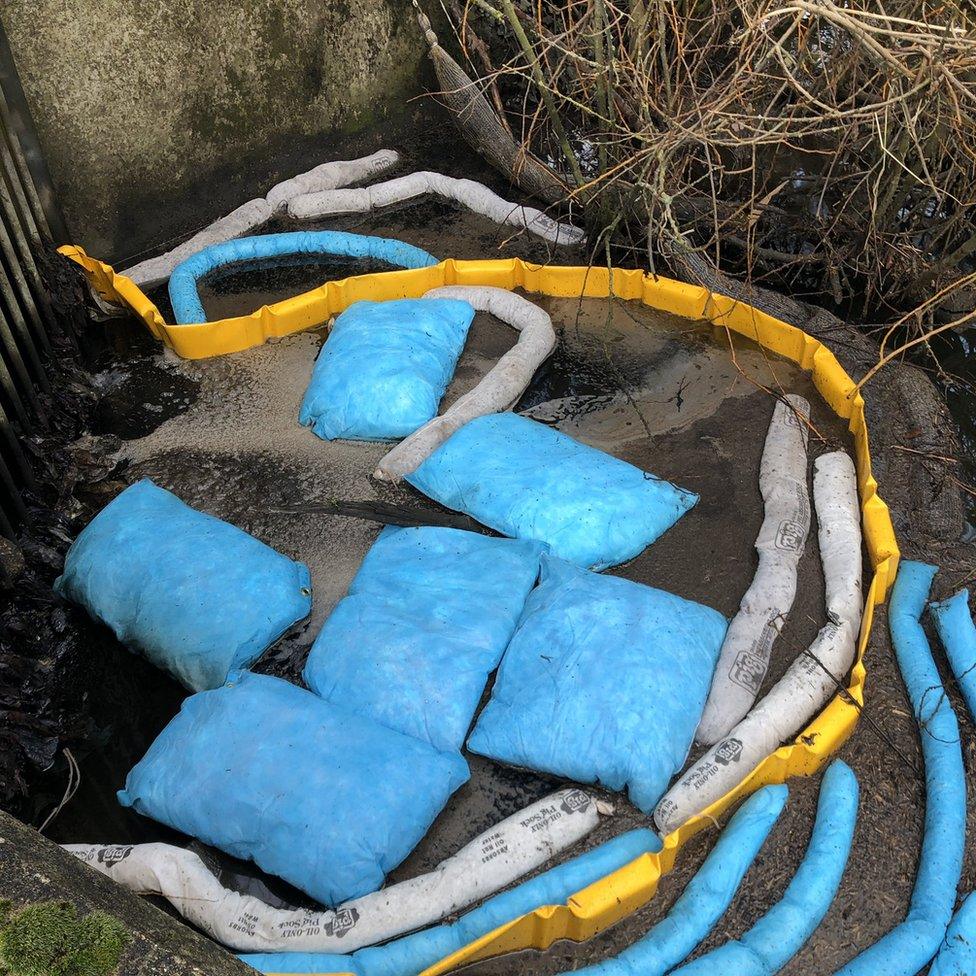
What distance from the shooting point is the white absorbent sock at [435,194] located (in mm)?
5918

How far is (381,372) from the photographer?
4.39 m

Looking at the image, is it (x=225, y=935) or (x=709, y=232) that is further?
(x=709, y=232)

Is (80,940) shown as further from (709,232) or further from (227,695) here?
(709,232)

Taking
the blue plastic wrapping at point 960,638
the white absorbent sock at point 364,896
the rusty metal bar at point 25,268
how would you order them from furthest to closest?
the rusty metal bar at point 25,268, the blue plastic wrapping at point 960,638, the white absorbent sock at point 364,896

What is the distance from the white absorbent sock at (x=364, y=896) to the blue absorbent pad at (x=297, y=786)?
95mm

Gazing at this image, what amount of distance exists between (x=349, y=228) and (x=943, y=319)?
381cm

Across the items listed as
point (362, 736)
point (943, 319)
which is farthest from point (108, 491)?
point (943, 319)

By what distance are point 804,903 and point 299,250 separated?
14.9 ft

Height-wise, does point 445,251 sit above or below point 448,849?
above

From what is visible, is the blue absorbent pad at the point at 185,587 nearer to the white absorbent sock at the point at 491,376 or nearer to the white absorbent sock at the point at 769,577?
the white absorbent sock at the point at 491,376

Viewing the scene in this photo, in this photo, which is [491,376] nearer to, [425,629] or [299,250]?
[425,629]

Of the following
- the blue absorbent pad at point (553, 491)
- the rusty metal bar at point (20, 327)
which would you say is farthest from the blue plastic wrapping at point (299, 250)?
the blue absorbent pad at point (553, 491)

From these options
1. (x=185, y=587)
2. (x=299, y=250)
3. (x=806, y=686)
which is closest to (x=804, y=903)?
(x=806, y=686)

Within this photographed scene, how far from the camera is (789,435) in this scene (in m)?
4.26
